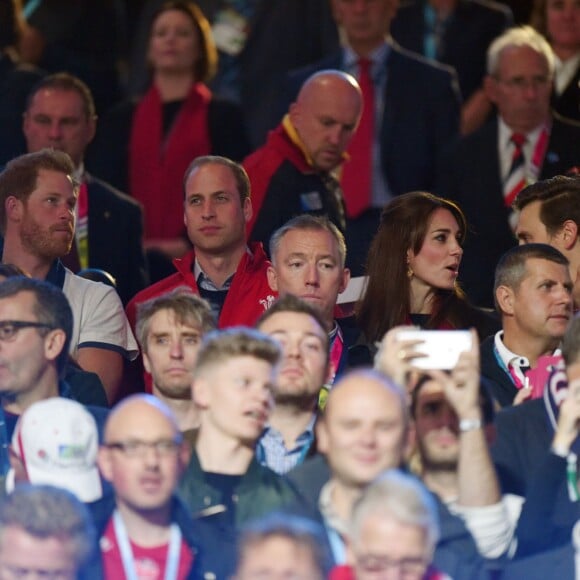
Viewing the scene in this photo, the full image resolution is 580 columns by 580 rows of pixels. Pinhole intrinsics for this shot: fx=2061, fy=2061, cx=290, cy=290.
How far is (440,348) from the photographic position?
6449mm

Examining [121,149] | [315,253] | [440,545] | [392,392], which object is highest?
[121,149]

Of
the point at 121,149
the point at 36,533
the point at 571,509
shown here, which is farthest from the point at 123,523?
the point at 121,149

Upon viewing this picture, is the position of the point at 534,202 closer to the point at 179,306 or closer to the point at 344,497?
the point at 179,306

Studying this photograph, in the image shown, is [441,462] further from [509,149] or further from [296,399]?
[509,149]

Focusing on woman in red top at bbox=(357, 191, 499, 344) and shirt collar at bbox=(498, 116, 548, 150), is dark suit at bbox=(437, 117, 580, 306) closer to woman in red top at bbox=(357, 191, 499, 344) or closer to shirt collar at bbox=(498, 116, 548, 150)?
shirt collar at bbox=(498, 116, 548, 150)

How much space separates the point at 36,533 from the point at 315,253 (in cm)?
226

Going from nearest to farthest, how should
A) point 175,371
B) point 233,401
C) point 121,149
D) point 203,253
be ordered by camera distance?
point 233,401
point 175,371
point 203,253
point 121,149

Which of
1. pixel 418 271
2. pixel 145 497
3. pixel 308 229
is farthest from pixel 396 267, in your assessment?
pixel 145 497

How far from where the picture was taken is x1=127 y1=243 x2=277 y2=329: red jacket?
26.2 ft

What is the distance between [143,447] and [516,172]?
3.77 metres

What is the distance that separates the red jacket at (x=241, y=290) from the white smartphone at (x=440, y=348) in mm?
1489

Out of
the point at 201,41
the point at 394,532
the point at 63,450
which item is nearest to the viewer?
the point at 394,532

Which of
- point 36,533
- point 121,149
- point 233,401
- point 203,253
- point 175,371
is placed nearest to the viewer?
point 36,533

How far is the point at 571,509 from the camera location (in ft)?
21.3
